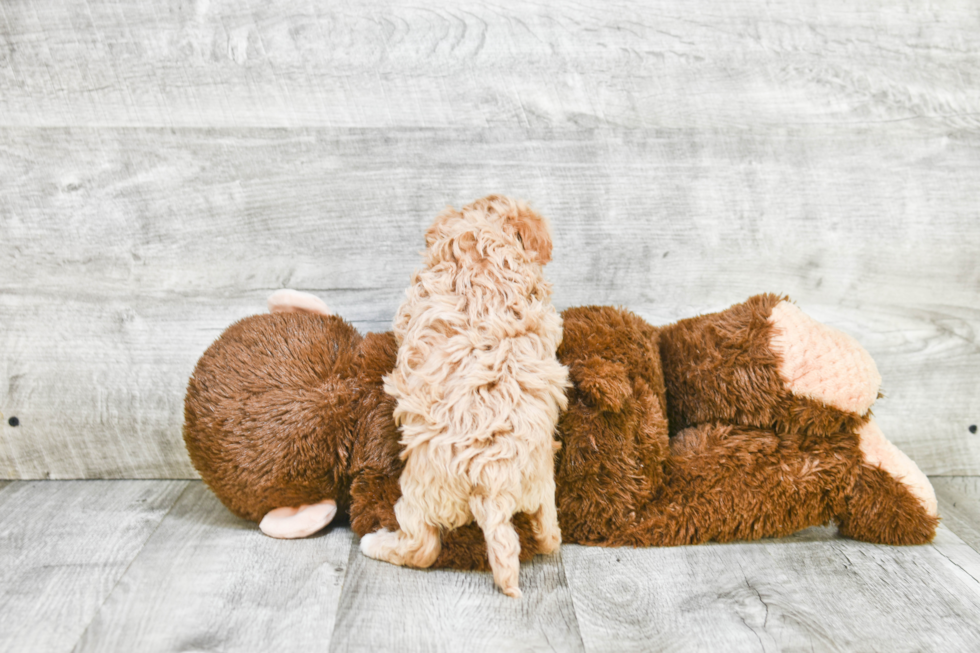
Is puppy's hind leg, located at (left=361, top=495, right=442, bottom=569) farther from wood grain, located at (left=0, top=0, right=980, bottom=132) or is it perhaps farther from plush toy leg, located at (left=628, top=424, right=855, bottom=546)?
wood grain, located at (left=0, top=0, right=980, bottom=132)

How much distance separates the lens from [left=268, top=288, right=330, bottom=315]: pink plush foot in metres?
1.05

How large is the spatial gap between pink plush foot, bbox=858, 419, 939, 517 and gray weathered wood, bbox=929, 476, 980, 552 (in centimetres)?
13

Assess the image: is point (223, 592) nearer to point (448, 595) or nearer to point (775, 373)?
point (448, 595)

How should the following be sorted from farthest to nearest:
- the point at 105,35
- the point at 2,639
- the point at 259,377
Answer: the point at 105,35
the point at 259,377
the point at 2,639

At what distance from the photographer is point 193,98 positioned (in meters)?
1.09

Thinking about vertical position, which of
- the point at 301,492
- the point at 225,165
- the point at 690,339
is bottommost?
the point at 301,492

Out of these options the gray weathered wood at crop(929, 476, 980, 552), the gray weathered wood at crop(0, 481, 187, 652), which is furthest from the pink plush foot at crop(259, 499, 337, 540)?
the gray weathered wood at crop(929, 476, 980, 552)

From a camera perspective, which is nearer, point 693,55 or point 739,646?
point 739,646

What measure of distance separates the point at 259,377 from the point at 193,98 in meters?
0.46

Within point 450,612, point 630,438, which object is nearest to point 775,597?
point 630,438

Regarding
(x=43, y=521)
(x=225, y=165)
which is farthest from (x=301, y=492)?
(x=225, y=165)

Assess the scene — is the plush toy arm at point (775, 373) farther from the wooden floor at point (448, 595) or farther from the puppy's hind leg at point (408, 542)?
the puppy's hind leg at point (408, 542)

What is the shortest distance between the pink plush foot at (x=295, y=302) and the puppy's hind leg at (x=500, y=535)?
401 millimetres

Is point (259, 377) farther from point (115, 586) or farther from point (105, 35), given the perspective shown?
point (105, 35)
